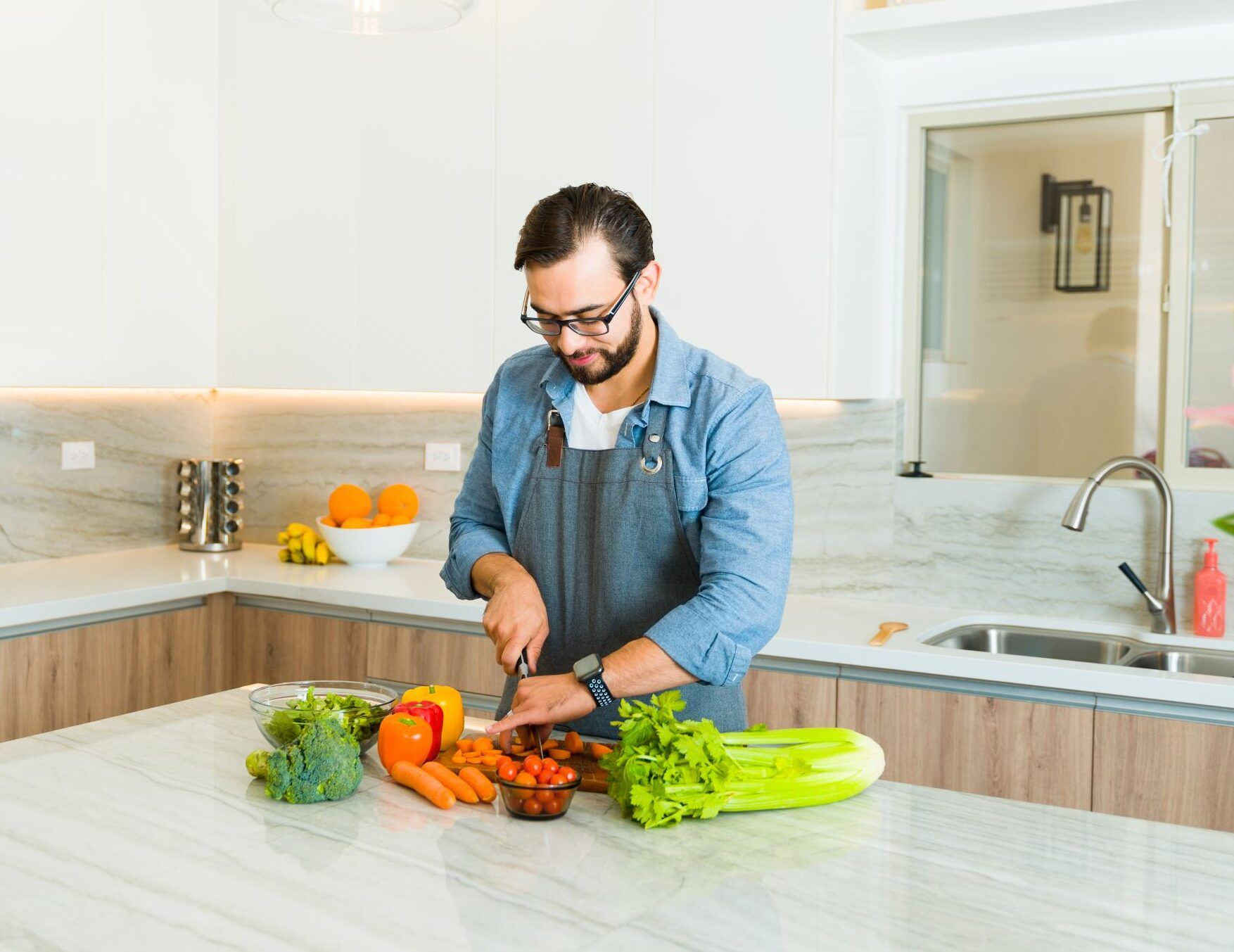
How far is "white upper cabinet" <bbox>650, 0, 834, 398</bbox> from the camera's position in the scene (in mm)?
2818

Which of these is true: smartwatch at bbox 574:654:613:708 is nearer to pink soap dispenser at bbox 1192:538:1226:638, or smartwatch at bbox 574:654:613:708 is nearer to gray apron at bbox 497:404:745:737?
gray apron at bbox 497:404:745:737

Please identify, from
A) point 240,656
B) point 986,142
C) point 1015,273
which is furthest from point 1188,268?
point 240,656

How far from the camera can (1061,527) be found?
2.90 m

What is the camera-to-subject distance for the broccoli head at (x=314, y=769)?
1.54m

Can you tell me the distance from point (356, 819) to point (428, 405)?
7.48 feet

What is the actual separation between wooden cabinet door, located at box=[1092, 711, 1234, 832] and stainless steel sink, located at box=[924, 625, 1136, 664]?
0.45m

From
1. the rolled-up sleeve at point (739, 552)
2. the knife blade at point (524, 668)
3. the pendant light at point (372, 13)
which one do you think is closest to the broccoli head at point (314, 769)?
the knife blade at point (524, 668)

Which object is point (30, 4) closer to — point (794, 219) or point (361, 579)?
point (361, 579)

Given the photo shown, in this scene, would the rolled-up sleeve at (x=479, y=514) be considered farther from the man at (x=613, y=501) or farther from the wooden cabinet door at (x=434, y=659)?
the wooden cabinet door at (x=434, y=659)

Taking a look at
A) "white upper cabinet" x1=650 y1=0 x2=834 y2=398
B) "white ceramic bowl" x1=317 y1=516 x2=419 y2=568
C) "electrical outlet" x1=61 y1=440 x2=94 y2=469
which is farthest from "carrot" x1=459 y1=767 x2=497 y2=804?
"electrical outlet" x1=61 y1=440 x2=94 y2=469

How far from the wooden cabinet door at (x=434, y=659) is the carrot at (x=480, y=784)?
1.36 meters

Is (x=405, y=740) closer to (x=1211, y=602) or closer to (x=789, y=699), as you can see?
(x=789, y=699)

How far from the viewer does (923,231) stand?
3141 mm

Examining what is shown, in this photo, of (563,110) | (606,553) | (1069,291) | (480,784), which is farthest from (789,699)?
(563,110)
